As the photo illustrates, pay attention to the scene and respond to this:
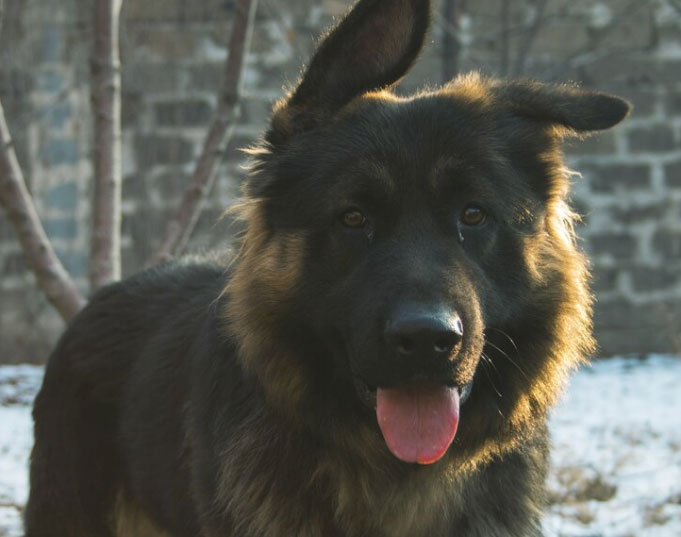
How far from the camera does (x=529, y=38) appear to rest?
852 cm

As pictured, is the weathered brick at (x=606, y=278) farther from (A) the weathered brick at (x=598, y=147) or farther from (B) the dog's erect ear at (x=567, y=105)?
(B) the dog's erect ear at (x=567, y=105)

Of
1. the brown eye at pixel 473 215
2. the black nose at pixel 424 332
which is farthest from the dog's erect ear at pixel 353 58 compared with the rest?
the black nose at pixel 424 332

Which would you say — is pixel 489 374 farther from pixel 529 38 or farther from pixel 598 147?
pixel 598 147

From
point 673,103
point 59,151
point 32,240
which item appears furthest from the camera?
point 673,103

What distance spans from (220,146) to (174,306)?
1988 mm

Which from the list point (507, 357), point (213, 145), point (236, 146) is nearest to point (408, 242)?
point (507, 357)

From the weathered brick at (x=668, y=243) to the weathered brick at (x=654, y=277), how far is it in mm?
119

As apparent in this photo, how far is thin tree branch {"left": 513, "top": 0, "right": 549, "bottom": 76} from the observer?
851 centimetres

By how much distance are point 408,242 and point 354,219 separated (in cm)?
21

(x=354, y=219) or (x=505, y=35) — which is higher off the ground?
(x=505, y=35)

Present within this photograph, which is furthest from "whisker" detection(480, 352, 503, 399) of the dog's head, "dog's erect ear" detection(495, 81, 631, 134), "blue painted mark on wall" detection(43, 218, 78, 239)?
"blue painted mark on wall" detection(43, 218, 78, 239)

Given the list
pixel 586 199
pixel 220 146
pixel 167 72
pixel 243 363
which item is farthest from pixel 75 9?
pixel 243 363

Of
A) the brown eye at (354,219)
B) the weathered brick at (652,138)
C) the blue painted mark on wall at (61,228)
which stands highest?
the weathered brick at (652,138)

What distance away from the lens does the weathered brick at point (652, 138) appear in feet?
29.8
